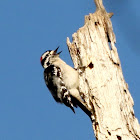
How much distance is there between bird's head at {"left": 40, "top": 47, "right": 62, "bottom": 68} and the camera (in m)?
6.42

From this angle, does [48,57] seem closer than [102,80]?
No

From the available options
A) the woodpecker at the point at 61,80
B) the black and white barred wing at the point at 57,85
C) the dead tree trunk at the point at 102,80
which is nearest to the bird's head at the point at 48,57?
the woodpecker at the point at 61,80

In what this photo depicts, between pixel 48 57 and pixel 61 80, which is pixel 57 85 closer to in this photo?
pixel 61 80

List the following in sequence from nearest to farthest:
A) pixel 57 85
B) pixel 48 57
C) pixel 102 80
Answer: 1. pixel 102 80
2. pixel 57 85
3. pixel 48 57

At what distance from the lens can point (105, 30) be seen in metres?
5.33

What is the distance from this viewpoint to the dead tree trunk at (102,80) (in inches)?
184

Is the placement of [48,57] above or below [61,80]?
above

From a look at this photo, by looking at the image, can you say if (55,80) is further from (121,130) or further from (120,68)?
(121,130)

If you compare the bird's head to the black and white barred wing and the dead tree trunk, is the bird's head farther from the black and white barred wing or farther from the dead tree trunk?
the dead tree trunk

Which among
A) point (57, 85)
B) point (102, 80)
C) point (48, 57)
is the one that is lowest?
point (102, 80)

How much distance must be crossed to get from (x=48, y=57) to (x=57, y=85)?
66 cm

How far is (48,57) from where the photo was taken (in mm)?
6477

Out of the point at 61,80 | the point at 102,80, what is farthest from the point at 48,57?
the point at 102,80

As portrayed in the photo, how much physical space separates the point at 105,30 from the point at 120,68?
0.59m
